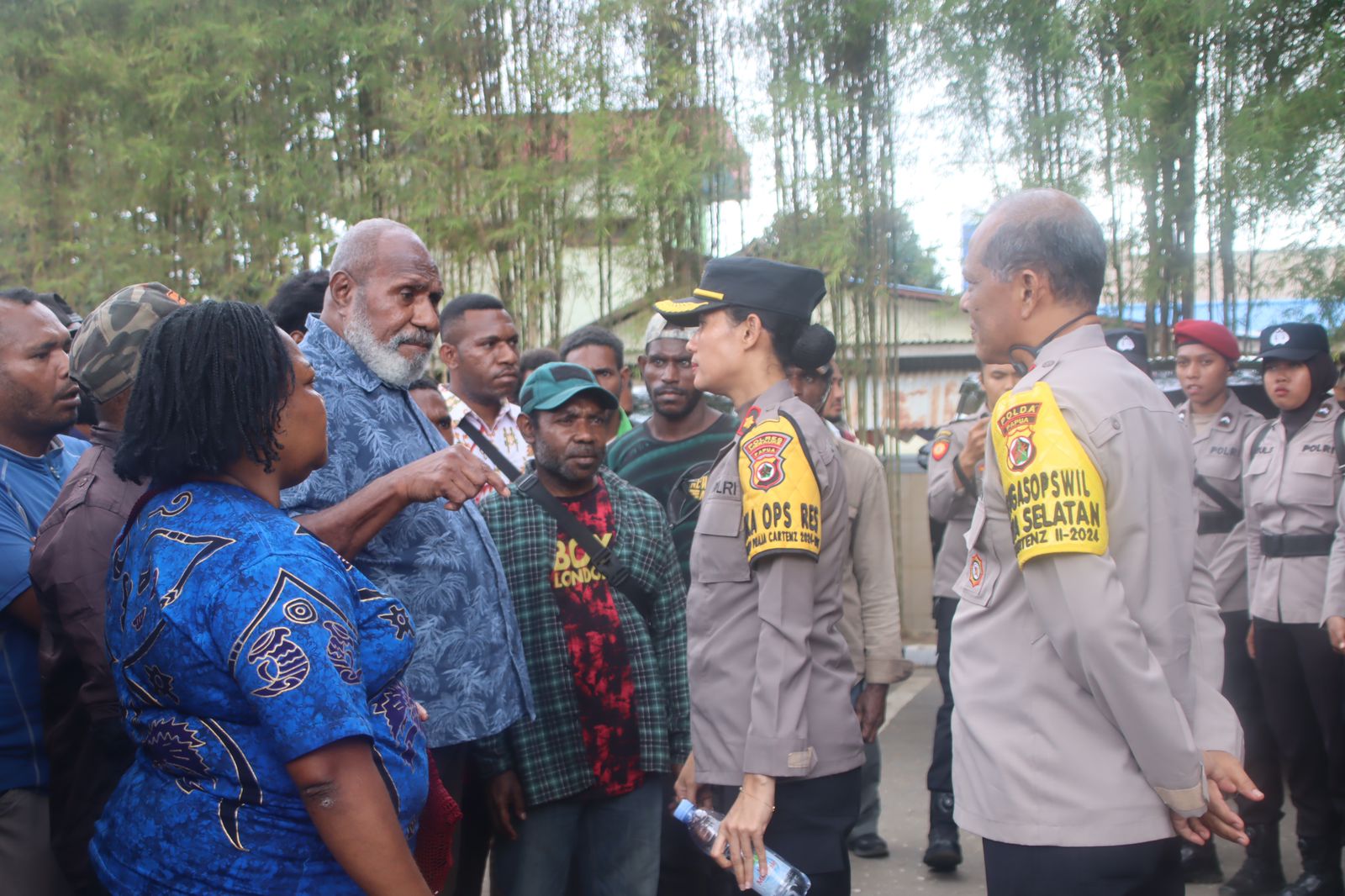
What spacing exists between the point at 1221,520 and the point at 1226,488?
15 centimetres

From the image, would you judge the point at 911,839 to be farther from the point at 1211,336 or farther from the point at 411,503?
the point at 411,503

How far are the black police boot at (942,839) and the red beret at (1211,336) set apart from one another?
237 cm

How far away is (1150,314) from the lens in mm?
7363

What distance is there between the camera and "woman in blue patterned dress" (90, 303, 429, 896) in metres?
1.71

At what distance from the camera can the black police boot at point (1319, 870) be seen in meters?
4.51

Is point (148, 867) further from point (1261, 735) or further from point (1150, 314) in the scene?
point (1150, 314)

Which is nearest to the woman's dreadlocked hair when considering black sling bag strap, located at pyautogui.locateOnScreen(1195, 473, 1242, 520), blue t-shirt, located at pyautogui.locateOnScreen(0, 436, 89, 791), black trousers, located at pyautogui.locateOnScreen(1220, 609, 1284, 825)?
blue t-shirt, located at pyautogui.locateOnScreen(0, 436, 89, 791)

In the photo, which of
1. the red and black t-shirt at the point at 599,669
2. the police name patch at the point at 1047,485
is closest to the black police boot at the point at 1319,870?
the red and black t-shirt at the point at 599,669

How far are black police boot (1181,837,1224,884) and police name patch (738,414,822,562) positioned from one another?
3.13m

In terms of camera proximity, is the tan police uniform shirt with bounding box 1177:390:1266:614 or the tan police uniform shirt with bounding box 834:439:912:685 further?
the tan police uniform shirt with bounding box 1177:390:1266:614

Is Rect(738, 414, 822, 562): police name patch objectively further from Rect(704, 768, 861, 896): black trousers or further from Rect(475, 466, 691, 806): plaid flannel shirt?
Rect(475, 466, 691, 806): plaid flannel shirt

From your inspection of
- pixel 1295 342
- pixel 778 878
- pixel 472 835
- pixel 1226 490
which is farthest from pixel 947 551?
pixel 778 878

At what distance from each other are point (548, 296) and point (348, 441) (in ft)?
18.2

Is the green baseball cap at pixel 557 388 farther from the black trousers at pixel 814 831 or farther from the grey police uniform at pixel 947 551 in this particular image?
the grey police uniform at pixel 947 551
